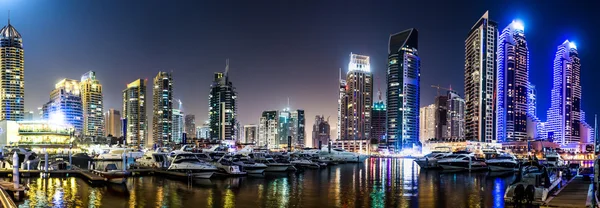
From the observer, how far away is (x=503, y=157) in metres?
72.1

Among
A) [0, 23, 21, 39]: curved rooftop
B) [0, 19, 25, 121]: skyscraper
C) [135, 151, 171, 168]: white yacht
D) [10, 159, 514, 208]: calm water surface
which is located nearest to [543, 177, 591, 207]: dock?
[10, 159, 514, 208]: calm water surface

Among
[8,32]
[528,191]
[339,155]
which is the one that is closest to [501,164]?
[339,155]

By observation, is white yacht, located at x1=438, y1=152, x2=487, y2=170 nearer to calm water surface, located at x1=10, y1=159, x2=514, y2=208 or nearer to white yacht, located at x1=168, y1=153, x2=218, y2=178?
calm water surface, located at x1=10, y1=159, x2=514, y2=208

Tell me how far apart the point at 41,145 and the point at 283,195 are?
87366 millimetres

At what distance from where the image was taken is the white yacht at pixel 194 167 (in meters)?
46.3

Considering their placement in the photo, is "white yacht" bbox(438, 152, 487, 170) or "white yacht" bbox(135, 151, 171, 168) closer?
"white yacht" bbox(135, 151, 171, 168)

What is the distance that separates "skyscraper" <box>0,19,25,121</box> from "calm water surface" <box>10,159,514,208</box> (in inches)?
6188

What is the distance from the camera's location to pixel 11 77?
599ft

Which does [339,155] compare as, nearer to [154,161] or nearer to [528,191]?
[154,161]

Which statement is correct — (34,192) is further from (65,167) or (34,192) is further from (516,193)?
(516,193)

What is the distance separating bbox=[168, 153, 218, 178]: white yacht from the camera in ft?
152

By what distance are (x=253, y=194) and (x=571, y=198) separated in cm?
2175

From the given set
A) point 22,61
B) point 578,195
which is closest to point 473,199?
point 578,195

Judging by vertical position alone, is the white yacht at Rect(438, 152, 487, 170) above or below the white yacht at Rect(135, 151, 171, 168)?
below
